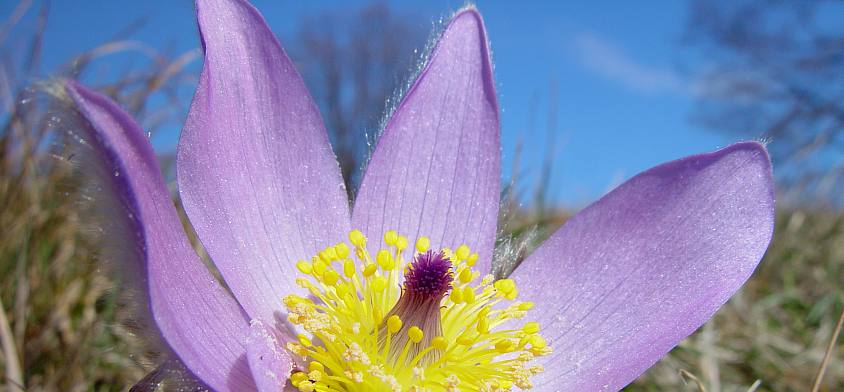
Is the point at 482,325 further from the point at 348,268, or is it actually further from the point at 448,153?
the point at 448,153

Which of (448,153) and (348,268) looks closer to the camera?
(348,268)

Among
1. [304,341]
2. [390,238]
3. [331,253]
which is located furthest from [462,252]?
[304,341]

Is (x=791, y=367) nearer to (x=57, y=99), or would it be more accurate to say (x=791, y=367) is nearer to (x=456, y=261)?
(x=456, y=261)

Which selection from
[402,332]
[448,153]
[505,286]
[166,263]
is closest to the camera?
[166,263]

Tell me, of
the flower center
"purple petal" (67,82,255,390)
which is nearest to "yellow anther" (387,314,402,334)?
the flower center

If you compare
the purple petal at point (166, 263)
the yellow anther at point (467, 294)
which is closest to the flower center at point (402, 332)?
the yellow anther at point (467, 294)
